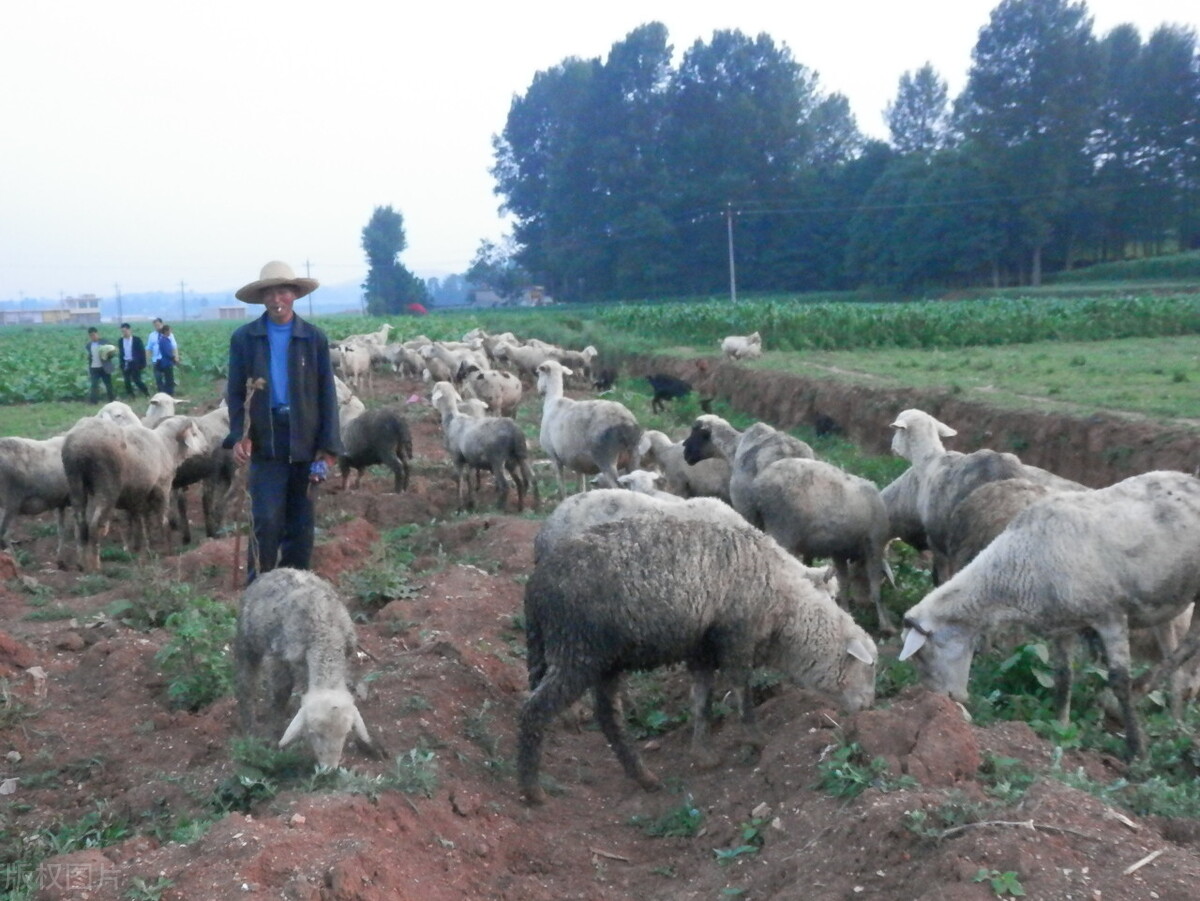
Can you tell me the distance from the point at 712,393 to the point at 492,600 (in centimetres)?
1775

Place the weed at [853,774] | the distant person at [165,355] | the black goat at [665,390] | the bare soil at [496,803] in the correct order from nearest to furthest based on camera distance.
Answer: the bare soil at [496,803] → the weed at [853,774] → the black goat at [665,390] → the distant person at [165,355]

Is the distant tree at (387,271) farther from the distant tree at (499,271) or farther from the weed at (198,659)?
the weed at (198,659)

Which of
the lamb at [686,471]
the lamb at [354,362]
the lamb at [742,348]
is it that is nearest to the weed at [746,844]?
the lamb at [686,471]

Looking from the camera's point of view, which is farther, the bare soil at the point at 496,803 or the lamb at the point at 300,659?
the lamb at the point at 300,659

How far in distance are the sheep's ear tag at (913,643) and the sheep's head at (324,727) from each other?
3384 mm

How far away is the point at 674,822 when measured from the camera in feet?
19.6

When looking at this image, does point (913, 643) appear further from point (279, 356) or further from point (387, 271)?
point (387, 271)

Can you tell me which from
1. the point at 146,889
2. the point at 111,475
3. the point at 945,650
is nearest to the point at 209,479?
the point at 111,475

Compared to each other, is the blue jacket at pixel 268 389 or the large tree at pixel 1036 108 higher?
the large tree at pixel 1036 108

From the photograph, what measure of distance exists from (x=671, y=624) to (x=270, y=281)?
11.7ft

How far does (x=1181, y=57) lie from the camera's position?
6025 cm

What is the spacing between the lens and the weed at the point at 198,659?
7.36 meters

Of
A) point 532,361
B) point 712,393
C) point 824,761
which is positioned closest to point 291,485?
point 824,761

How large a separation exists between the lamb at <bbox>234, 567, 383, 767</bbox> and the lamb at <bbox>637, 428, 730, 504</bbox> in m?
6.24
